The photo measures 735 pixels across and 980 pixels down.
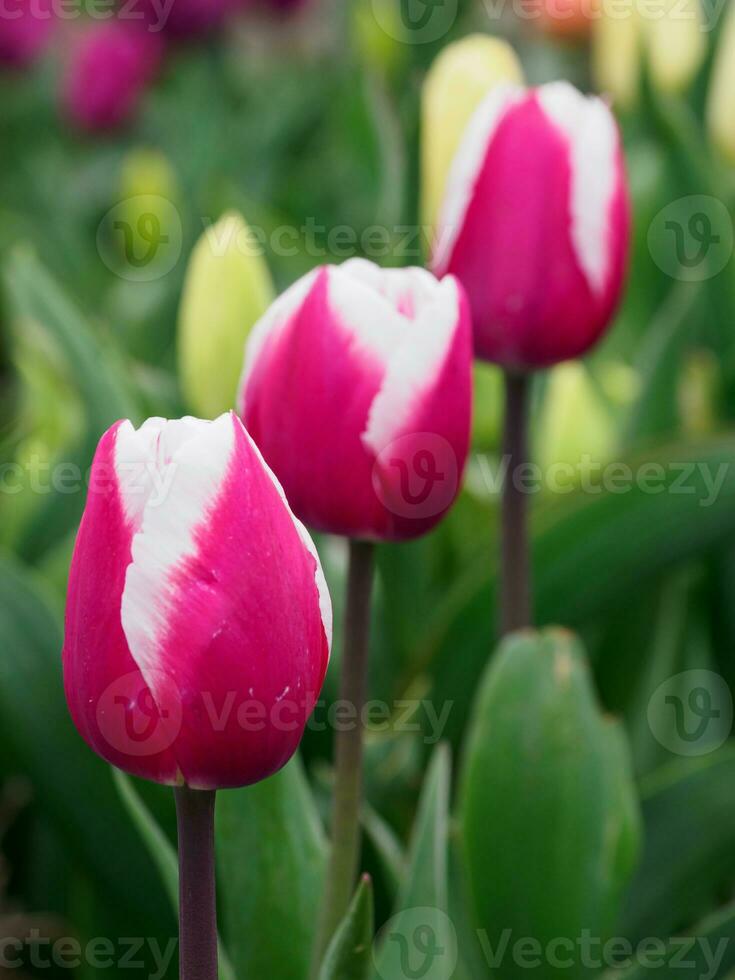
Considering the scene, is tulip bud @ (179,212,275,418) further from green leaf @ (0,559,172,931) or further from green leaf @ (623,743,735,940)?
green leaf @ (623,743,735,940)

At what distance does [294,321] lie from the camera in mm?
529

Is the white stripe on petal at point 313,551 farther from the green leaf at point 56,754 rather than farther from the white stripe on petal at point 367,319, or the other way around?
the green leaf at point 56,754

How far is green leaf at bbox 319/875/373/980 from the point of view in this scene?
0.49 meters

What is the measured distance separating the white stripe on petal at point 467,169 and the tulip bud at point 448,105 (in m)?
0.26

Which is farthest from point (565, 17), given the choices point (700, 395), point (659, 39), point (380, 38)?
point (700, 395)

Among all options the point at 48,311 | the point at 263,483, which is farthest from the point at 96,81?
the point at 263,483

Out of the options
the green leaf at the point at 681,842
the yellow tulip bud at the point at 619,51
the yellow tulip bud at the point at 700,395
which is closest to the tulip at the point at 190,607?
the green leaf at the point at 681,842

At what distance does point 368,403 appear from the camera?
51 cm

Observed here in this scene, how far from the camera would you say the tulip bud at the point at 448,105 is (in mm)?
963

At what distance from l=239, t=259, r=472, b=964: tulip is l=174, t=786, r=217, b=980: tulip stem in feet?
0.48

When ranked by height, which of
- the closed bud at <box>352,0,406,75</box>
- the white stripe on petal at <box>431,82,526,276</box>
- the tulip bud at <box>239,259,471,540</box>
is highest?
the closed bud at <box>352,0,406,75</box>

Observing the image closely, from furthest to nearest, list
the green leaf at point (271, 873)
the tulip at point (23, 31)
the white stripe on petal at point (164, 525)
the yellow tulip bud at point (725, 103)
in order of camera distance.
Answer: the tulip at point (23, 31), the yellow tulip bud at point (725, 103), the green leaf at point (271, 873), the white stripe on petal at point (164, 525)

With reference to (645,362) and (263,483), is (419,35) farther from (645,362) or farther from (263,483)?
(263,483)

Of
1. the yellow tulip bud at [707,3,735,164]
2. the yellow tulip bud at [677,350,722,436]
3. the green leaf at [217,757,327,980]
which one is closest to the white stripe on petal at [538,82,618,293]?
the green leaf at [217,757,327,980]
